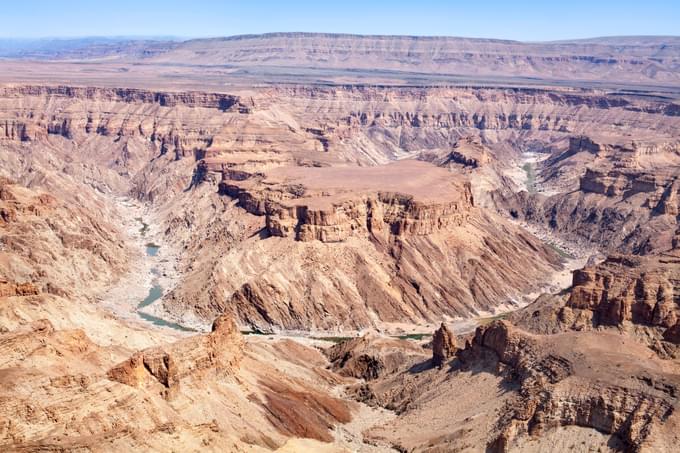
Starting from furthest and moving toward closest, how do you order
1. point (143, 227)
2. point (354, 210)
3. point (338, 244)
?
point (143, 227) → point (354, 210) → point (338, 244)

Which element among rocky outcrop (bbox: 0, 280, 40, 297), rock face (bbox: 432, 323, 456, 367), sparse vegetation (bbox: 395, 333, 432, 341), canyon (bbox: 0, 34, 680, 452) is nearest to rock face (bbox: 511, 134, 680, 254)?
canyon (bbox: 0, 34, 680, 452)

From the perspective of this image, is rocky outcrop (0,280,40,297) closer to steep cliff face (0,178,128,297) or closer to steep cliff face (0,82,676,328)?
steep cliff face (0,178,128,297)

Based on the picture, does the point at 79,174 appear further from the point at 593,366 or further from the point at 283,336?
the point at 593,366

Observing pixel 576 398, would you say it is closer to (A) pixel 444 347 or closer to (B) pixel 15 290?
(A) pixel 444 347

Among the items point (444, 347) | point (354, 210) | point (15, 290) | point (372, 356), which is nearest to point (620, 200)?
point (354, 210)

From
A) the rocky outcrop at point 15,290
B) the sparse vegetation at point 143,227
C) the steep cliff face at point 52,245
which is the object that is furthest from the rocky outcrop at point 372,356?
the sparse vegetation at point 143,227

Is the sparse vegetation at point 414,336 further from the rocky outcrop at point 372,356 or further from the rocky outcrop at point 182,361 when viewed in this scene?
the rocky outcrop at point 182,361

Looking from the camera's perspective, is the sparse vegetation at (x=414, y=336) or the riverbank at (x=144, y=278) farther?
the riverbank at (x=144, y=278)
